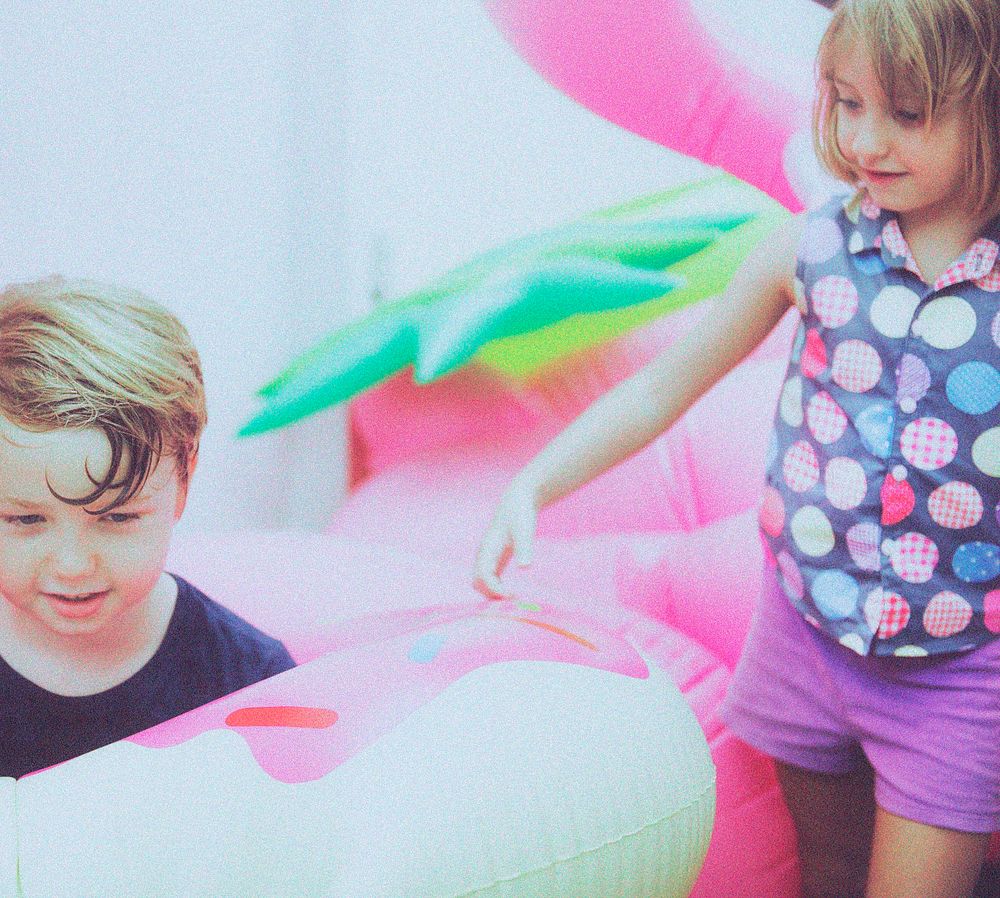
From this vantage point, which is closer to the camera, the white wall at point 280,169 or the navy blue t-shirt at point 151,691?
the navy blue t-shirt at point 151,691

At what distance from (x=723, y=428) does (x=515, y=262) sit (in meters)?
0.31

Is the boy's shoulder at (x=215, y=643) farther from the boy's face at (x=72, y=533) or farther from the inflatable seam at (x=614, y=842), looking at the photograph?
the inflatable seam at (x=614, y=842)

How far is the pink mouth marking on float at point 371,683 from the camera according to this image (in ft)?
2.14

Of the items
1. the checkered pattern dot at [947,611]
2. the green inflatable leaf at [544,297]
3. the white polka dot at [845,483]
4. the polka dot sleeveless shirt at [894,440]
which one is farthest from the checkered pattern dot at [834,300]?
the green inflatable leaf at [544,297]

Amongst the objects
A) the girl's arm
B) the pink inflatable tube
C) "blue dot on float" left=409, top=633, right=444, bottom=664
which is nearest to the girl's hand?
the girl's arm

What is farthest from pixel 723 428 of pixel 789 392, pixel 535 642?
pixel 535 642

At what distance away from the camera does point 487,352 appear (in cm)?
145

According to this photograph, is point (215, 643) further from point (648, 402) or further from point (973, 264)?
point (973, 264)

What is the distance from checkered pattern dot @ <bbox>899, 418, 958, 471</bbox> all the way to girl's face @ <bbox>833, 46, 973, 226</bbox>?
0.50ft

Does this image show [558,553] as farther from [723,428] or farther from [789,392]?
[789,392]

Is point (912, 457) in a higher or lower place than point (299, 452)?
higher

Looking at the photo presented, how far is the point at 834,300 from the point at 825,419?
9 cm

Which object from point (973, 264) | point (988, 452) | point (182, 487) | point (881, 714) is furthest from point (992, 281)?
point (182, 487)

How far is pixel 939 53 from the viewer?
0.72m
